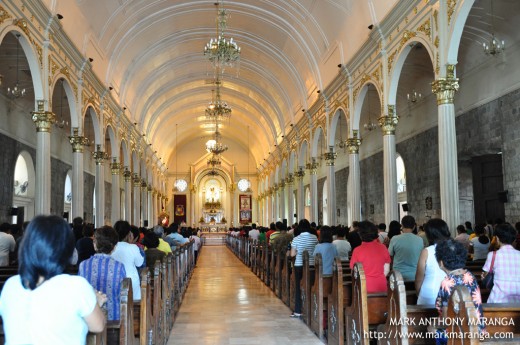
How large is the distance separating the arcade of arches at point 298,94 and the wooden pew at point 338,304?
3.96 metres

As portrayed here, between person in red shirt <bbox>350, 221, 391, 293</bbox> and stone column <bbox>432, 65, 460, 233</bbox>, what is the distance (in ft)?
14.0

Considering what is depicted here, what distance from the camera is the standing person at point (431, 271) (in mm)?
4574

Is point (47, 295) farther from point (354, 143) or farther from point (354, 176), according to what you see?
point (354, 143)

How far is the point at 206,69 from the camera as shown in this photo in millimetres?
26953

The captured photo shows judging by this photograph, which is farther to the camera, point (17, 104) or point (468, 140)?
point (17, 104)

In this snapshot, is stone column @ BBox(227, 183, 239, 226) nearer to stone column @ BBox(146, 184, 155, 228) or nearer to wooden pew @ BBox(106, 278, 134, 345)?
stone column @ BBox(146, 184, 155, 228)

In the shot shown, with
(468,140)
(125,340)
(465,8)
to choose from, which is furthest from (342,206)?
(125,340)

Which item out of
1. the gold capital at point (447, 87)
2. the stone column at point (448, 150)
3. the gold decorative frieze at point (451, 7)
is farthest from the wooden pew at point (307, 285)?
the gold decorative frieze at point (451, 7)

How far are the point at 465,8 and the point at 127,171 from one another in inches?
700

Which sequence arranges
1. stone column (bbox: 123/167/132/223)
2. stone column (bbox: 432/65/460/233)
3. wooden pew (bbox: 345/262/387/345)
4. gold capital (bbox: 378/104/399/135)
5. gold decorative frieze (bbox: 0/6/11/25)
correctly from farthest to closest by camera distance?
1. stone column (bbox: 123/167/132/223)
2. gold capital (bbox: 378/104/399/135)
3. stone column (bbox: 432/65/460/233)
4. gold decorative frieze (bbox: 0/6/11/25)
5. wooden pew (bbox: 345/262/387/345)

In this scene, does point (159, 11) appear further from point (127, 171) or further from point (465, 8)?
point (465, 8)

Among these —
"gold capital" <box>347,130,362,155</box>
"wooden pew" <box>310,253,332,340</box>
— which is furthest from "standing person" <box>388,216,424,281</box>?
"gold capital" <box>347,130,362,155</box>

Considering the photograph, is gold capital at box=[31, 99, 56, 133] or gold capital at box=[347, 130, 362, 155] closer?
gold capital at box=[31, 99, 56, 133]

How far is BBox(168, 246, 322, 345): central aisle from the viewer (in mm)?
7164
